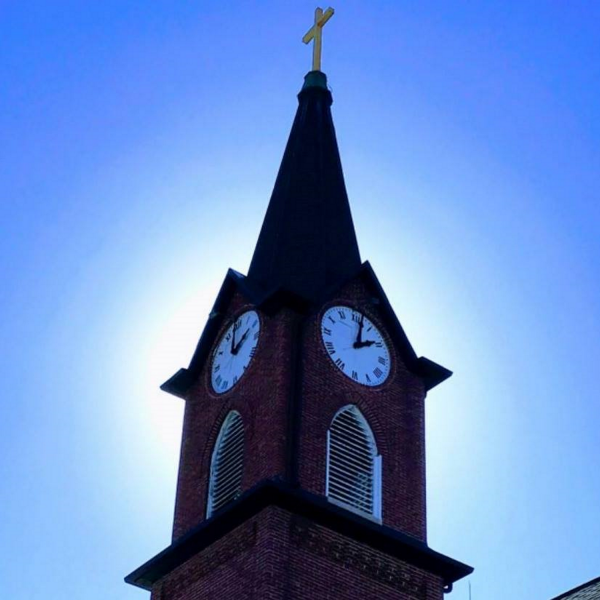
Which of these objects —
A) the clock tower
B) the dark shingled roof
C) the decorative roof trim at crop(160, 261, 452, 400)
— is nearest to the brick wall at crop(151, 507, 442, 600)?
the clock tower

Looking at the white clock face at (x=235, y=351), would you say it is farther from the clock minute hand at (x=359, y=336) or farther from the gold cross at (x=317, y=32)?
the gold cross at (x=317, y=32)

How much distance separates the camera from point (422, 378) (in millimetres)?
39125

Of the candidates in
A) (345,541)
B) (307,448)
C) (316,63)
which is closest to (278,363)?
(307,448)

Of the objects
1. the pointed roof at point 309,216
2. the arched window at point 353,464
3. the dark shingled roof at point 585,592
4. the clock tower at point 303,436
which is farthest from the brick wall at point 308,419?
the dark shingled roof at point 585,592

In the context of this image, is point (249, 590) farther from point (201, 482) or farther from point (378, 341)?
point (378, 341)

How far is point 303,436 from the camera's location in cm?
3559

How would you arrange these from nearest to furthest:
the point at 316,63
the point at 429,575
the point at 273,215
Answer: the point at 429,575 < the point at 273,215 < the point at 316,63

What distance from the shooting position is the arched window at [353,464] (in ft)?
118

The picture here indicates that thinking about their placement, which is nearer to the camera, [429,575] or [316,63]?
[429,575]

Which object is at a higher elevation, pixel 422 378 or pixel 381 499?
pixel 422 378

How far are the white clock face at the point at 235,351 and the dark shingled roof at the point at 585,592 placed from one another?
9409 mm

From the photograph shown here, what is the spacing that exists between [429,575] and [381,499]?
1.99 meters

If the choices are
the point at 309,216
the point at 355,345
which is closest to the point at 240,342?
the point at 355,345

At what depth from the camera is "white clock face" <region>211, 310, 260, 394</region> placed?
3822cm
